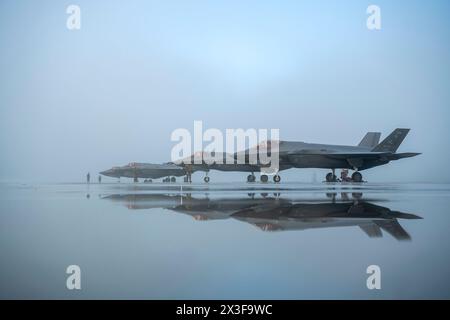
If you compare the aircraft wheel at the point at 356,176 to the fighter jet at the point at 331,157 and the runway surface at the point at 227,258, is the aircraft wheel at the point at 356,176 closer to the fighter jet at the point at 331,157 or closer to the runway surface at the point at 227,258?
the fighter jet at the point at 331,157

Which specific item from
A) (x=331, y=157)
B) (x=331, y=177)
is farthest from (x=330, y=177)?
(x=331, y=157)

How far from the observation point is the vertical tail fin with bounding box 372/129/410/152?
24.6m

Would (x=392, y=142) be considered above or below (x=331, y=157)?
above

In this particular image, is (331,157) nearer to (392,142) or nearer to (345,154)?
(345,154)

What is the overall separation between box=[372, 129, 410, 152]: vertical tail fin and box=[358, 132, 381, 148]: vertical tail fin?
9.37 ft

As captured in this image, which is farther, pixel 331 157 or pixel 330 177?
pixel 330 177

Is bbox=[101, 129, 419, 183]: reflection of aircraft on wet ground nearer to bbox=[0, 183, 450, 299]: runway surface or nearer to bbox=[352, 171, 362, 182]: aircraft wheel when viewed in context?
bbox=[352, 171, 362, 182]: aircraft wheel

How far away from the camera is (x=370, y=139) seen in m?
28.1

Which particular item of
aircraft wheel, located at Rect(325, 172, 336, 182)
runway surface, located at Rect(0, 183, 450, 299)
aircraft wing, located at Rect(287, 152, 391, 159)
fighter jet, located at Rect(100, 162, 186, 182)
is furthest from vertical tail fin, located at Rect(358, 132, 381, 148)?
runway surface, located at Rect(0, 183, 450, 299)

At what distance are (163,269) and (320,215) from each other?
11.3 ft

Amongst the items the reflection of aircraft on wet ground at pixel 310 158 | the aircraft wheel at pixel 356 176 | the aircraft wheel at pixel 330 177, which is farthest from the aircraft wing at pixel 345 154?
the aircraft wheel at pixel 330 177

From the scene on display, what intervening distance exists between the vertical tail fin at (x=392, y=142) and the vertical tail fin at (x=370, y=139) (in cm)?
286

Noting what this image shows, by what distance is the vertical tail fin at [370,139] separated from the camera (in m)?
28.0

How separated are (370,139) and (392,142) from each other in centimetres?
332
